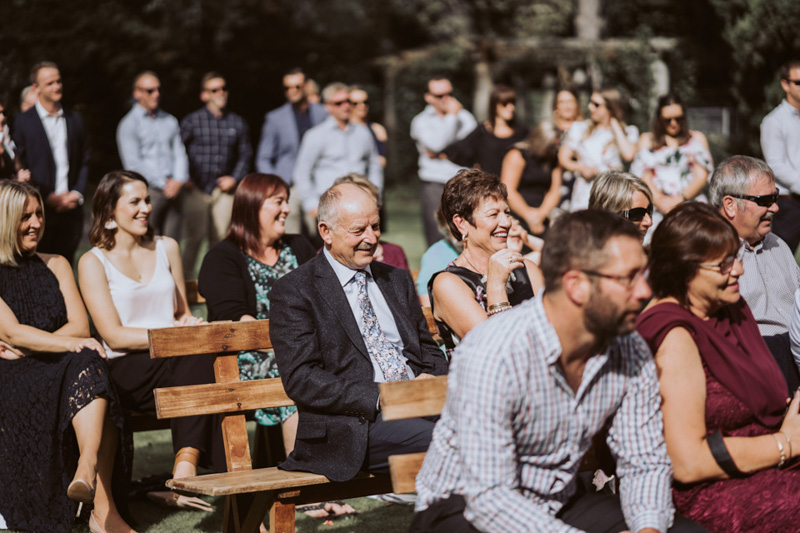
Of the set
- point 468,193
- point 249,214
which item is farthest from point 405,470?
point 249,214

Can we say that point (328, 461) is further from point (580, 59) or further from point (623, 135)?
point (580, 59)

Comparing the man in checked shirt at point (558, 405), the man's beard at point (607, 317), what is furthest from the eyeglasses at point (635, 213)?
the man's beard at point (607, 317)

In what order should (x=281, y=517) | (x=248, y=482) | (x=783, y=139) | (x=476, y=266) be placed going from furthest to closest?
(x=783, y=139) < (x=476, y=266) < (x=281, y=517) < (x=248, y=482)

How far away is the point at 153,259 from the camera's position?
20.1 feet

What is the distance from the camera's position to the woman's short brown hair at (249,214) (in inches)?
243

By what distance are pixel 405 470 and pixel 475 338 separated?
73 cm

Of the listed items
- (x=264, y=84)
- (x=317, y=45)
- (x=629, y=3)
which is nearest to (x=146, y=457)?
(x=264, y=84)

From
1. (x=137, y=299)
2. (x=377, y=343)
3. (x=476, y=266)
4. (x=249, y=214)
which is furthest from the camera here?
(x=249, y=214)

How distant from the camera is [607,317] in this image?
3100 mm

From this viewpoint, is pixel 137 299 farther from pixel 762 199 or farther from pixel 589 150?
pixel 589 150

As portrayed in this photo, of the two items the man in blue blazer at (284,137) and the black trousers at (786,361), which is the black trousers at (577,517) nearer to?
the black trousers at (786,361)

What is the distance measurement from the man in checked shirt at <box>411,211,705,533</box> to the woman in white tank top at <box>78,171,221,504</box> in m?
2.34

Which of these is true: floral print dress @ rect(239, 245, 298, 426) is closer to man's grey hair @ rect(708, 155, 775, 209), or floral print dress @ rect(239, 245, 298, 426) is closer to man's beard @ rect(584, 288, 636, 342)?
man's grey hair @ rect(708, 155, 775, 209)

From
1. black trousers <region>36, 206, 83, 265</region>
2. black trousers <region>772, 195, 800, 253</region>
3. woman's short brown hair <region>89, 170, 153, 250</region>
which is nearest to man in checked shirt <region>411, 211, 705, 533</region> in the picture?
woman's short brown hair <region>89, 170, 153, 250</region>
